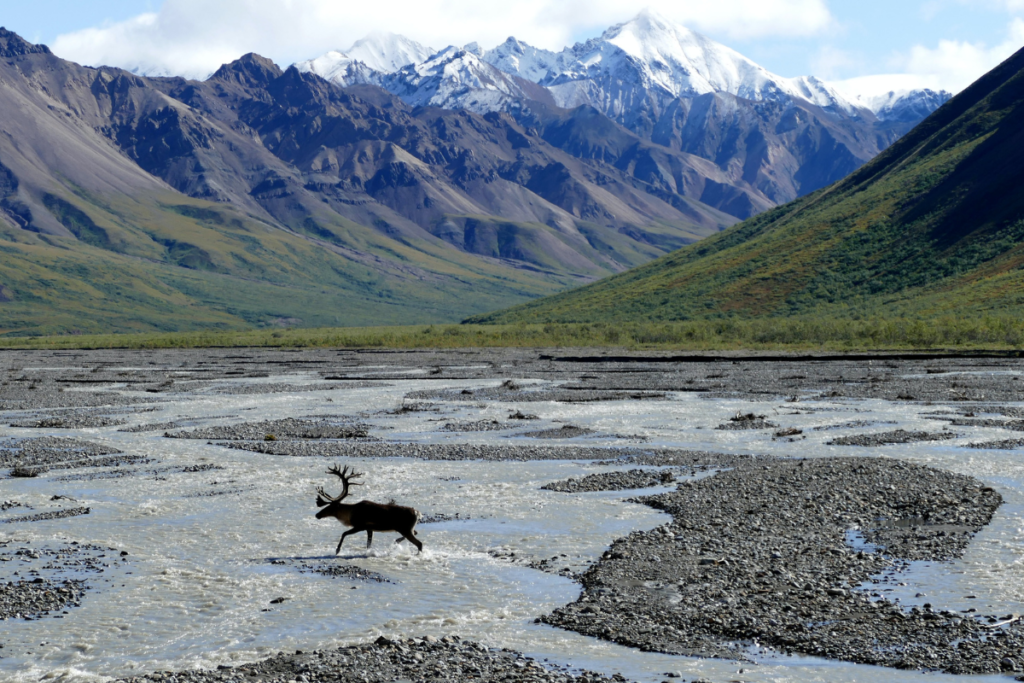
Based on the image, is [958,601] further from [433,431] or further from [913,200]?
[913,200]

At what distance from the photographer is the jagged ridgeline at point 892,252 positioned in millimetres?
138500

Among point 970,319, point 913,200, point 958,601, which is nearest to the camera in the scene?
point 958,601

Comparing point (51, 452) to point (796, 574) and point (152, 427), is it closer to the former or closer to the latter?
point (152, 427)

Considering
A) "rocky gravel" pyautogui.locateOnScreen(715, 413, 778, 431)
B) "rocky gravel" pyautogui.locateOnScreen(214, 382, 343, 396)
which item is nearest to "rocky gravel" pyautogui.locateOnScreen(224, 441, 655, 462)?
"rocky gravel" pyautogui.locateOnScreen(715, 413, 778, 431)

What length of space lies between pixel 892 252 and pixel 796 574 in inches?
5938

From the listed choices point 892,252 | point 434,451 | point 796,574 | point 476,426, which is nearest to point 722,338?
point 892,252

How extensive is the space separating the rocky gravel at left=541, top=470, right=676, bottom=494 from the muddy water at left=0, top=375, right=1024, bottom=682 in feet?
2.11

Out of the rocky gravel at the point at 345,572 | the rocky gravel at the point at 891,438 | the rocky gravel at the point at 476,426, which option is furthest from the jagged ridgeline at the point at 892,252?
the rocky gravel at the point at 345,572

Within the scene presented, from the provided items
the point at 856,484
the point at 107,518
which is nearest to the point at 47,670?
the point at 107,518

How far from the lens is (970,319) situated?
4134 inches

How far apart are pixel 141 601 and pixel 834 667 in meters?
9.92

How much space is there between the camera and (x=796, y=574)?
16.1 meters

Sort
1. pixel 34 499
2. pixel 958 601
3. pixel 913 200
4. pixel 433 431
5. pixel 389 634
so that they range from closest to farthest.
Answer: pixel 389 634
pixel 958 601
pixel 34 499
pixel 433 431
pixel 913 200

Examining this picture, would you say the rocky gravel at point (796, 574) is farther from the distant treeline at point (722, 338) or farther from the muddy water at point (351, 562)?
the distant treeline at point (722, 338)
